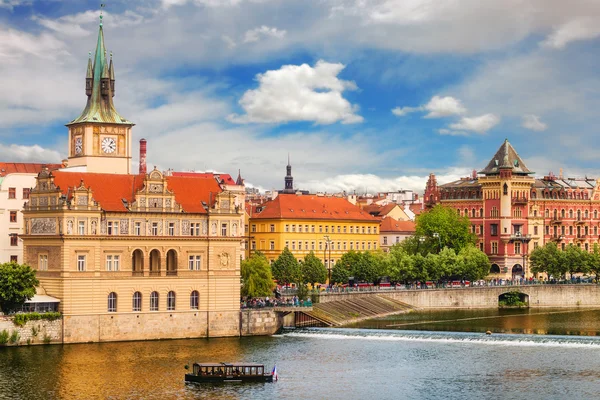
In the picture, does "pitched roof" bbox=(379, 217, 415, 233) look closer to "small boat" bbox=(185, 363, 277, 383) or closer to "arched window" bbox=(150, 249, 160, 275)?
"arched window" bbox=(150, 249, 160, 275)

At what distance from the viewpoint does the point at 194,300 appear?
11056 cm

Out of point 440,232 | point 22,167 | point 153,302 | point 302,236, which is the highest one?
point 22,167

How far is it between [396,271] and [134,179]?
54.5 metres

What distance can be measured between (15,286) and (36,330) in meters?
4.31

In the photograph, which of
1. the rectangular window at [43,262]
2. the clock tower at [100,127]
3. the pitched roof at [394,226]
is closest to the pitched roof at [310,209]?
the pitched roof at [394,226]

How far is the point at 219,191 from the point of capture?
11556 cm

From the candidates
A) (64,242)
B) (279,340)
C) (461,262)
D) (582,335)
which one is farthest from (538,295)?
(64,242)

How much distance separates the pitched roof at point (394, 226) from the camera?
637ft

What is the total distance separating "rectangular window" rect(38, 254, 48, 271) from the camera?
351ft

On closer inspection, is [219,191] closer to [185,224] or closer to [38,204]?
[185,224]

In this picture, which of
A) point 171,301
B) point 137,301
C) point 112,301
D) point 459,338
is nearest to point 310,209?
point 171,301

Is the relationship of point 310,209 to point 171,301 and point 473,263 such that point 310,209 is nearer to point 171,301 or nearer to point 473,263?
point 473,263

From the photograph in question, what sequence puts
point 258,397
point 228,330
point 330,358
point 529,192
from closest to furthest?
point 258,397 < point 330,358 < point 228,330 < point 529,192

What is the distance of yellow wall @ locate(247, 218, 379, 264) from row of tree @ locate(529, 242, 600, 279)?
90.2 feet
